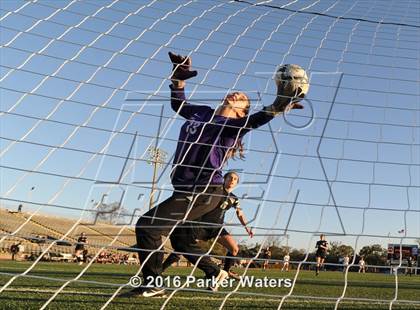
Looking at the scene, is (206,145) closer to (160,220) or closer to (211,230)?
(160,220)

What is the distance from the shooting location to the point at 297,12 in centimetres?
639

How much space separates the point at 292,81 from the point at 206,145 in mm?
870

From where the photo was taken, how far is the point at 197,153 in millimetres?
3893

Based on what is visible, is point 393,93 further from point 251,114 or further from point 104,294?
point 104,294

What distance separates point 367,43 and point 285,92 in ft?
6.84

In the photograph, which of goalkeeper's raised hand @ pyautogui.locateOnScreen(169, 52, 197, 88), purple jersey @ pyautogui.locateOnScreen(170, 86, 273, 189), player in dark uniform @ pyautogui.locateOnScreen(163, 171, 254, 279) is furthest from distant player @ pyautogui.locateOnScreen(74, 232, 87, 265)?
goalkeeper's raised hand @ pyautogui.locateOnScreen(169, 52, 197, 88)

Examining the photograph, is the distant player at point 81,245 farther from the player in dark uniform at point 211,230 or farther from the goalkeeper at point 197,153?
the player in dark uniform at point 211,230

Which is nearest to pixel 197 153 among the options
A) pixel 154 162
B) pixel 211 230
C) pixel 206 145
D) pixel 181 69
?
pixel 206 145

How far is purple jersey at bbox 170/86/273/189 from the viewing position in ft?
12.6

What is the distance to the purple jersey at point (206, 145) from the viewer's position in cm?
383

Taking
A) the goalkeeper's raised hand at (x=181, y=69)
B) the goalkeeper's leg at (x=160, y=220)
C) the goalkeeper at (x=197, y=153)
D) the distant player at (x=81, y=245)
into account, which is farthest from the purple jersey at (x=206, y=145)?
the distant player at (x=81, y=245)

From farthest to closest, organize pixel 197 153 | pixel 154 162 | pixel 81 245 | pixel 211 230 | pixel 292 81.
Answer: pixel 211 230
pixel 292 81
pixel 197 153
pixel 154 162
pixel 81 245

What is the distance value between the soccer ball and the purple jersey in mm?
449

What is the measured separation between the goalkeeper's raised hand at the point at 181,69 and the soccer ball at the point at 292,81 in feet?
2.22
